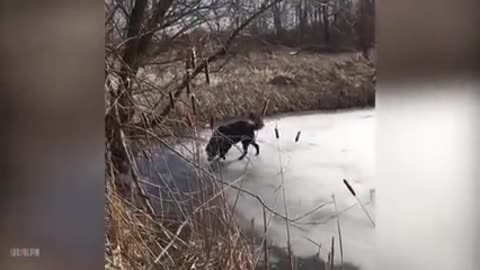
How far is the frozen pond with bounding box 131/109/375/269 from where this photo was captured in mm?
1736

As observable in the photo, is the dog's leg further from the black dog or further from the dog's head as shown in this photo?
the dog's head

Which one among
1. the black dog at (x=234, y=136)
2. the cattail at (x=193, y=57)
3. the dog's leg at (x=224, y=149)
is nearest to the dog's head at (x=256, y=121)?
the black dog at (x=234, y=136)

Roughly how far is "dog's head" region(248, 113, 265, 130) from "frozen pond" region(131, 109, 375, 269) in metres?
0.02

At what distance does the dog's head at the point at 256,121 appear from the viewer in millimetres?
1780

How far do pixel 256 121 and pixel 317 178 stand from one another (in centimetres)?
29

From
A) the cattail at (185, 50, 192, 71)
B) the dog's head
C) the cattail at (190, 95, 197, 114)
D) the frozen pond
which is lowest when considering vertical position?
the frozen pond

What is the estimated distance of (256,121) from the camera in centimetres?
178

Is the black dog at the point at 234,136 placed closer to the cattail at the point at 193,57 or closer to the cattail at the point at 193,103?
the cattail at the point at 193,103

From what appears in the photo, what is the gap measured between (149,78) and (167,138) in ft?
0.73

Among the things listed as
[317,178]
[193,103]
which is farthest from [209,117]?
[317,178]

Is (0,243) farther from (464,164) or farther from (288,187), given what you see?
(464,164)

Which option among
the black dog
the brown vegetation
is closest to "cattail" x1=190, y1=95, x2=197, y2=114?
the brown vegetation

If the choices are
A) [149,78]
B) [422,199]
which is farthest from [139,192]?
[422,199]

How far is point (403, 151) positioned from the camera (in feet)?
5.72
